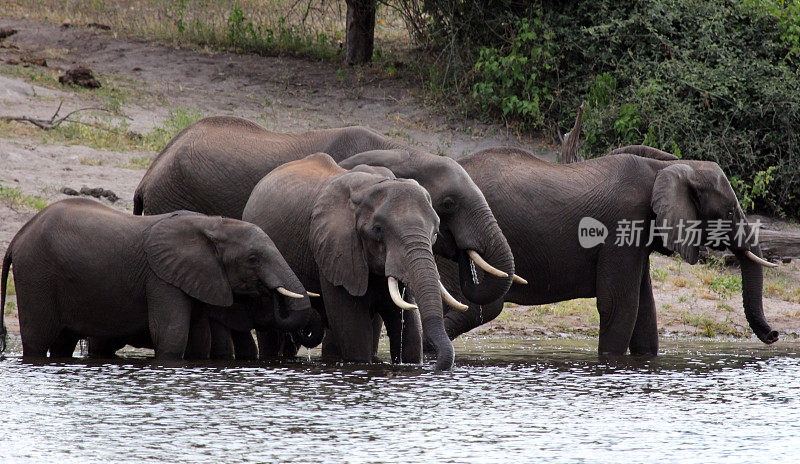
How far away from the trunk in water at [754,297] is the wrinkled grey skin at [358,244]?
3.27 m

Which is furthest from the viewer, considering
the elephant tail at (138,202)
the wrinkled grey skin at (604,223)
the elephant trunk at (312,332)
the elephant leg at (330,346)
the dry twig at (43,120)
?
the dry twig at (43,120)

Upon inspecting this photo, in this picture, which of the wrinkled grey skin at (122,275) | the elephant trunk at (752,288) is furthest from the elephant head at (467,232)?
the elephant trunk at (752,288)

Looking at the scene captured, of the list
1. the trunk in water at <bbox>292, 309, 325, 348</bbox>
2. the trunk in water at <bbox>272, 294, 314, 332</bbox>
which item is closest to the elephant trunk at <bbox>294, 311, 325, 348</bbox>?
the trunk in water at <bbox>292, 309, 325, 348</bbox>

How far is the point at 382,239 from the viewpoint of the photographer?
336 inches

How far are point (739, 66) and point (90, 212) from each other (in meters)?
10.5

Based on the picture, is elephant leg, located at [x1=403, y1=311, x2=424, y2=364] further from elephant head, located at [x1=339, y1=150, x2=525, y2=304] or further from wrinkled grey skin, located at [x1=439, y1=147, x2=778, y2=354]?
wrinkled grey skin, located at [x1=439, y1=147, x2=778, y2=354]

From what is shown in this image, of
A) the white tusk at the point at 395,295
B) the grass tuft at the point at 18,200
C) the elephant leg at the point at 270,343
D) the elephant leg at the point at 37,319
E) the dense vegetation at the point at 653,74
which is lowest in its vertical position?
the elephant leg at the point at 270,343

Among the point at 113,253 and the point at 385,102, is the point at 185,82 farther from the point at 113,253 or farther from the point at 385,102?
the point at 113,253

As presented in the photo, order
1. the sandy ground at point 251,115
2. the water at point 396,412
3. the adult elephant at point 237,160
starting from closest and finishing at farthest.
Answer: the water at point 396,412
the adult elephant at point 237,160
the sandy ground at point 251,115

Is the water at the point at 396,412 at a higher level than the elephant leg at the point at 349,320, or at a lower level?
lower

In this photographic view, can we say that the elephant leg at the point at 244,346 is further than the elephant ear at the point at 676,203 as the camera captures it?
No

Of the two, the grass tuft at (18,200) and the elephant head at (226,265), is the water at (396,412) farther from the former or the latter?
the grass tuft at (18,200)

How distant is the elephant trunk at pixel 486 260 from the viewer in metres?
9.28

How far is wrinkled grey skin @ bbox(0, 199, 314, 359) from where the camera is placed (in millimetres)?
9305
